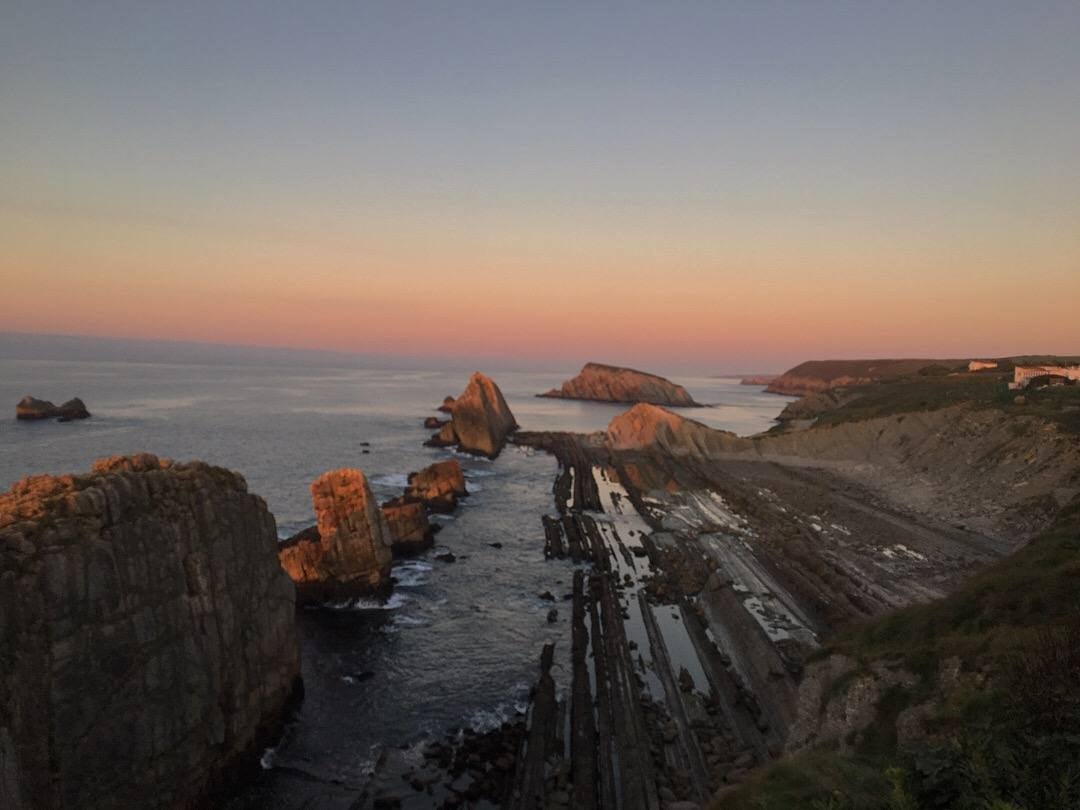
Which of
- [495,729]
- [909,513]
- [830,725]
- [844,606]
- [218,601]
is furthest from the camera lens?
[909,513]

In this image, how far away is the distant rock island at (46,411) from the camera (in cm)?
10069

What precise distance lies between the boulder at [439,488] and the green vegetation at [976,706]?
43612 mm

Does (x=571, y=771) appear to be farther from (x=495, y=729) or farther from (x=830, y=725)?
(x=830, y=725)

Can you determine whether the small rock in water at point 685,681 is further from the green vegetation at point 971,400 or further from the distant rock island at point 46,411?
the distant rock island at point 46,411

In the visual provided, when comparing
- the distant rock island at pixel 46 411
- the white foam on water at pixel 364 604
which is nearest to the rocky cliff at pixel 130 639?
the white foam on water at pixel 364 604

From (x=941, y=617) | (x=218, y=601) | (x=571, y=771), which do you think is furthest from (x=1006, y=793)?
(x=218, y=601)

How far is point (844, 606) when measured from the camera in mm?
33406

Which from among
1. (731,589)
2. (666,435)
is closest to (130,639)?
(731,589)

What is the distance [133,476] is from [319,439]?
271 ft

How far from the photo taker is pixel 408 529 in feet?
154

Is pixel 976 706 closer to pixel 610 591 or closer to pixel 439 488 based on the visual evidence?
pixel 610 591

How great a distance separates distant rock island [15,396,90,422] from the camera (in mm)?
100688

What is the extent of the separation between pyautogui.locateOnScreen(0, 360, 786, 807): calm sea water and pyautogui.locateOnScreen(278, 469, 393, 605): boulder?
170 centimetres

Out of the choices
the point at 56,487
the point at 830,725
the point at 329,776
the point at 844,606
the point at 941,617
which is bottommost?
the point at 329,776
